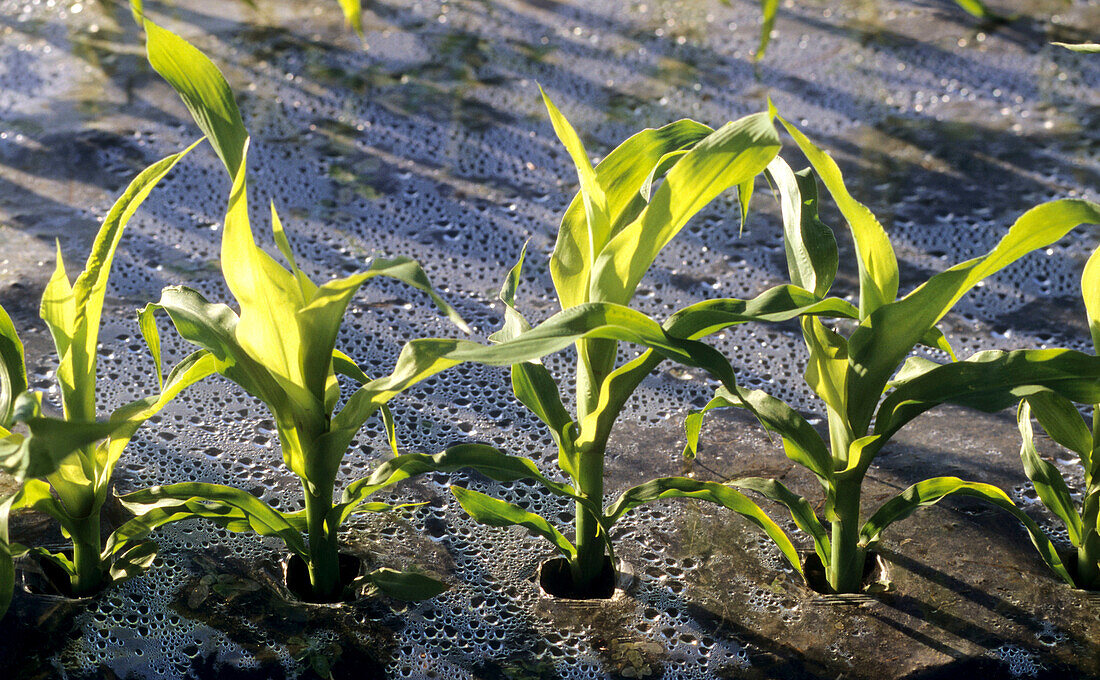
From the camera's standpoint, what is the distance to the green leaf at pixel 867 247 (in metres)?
1.09

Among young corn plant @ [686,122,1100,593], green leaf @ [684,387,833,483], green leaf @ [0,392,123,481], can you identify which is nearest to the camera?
green leaf @ [0,392,123,481]

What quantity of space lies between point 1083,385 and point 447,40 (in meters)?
2.04

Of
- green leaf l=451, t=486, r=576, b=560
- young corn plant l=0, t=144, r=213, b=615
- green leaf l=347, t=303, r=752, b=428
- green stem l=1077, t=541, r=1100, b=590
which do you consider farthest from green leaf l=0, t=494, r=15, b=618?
green stem l=1077, t=541, r=1100, b=590

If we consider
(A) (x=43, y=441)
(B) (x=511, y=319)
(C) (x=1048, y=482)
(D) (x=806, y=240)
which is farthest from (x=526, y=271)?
(A) (x=43, y=441)

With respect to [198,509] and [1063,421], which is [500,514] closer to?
[198,509]

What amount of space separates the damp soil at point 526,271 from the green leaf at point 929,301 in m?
0.33

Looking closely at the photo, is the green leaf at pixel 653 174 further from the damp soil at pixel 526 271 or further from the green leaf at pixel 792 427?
the damp soil at pixel 526 271

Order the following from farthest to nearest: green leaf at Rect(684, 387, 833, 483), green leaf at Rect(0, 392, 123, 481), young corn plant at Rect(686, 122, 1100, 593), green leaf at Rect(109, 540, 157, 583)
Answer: green leaf at Rect(109, 540, 157, 583) < green leaf at Rect(684, 387, 833, 483) < young corn plant at Rect(686, 122, 1100, 593) < green leaf at Rect(0, 392, 123, 481)

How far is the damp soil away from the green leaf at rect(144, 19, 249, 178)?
54 cm

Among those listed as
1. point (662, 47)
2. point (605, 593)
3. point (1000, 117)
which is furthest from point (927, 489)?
point (662, 47)

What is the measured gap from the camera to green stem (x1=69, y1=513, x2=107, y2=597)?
3.93 feet

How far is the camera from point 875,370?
3.65 feet

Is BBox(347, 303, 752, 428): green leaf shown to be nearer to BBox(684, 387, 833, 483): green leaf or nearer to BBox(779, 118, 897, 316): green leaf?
BBox(684, 387, 833, 483): green leaf

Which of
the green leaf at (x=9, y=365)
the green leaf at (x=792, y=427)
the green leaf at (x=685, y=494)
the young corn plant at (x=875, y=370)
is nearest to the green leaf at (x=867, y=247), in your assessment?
the young corn plant at (x=875, y=370)
